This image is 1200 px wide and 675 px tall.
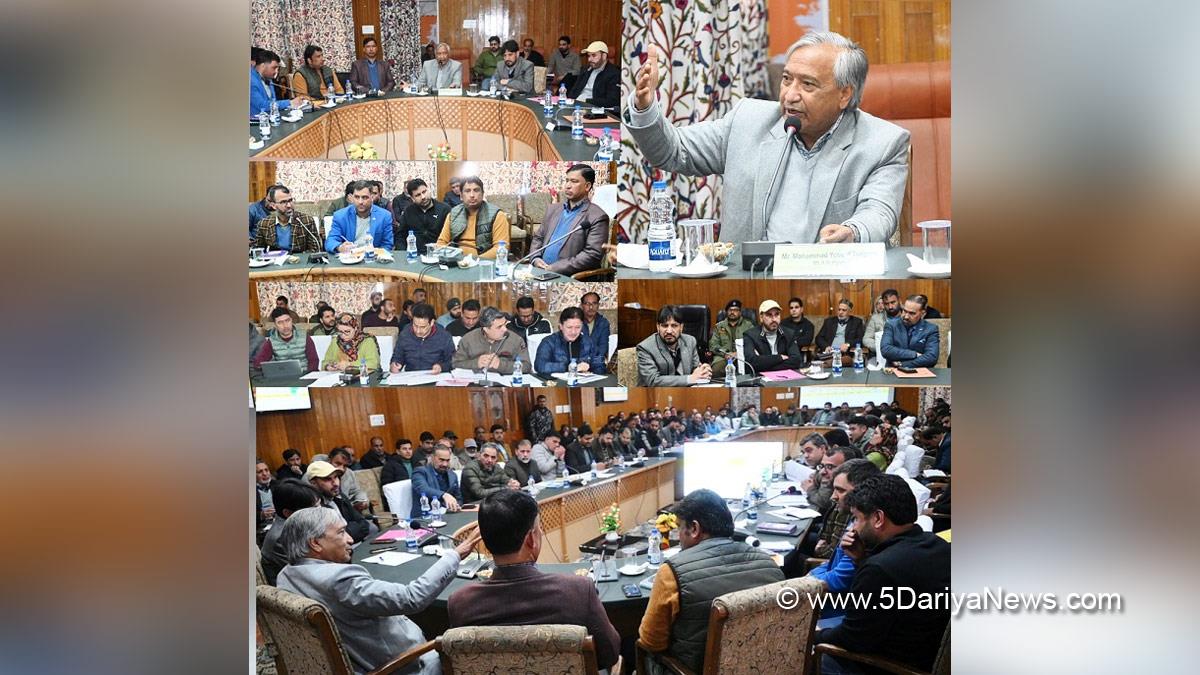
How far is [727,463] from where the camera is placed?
8.92 feet

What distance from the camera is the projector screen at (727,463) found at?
2707 millimetres

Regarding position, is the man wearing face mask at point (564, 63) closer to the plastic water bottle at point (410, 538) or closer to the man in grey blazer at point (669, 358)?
the man in grey blazer at point (669, 358)

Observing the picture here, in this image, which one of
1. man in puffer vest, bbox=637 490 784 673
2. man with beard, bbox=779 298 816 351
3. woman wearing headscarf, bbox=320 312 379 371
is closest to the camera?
man in puffer vest, bbox=637 490 784 673

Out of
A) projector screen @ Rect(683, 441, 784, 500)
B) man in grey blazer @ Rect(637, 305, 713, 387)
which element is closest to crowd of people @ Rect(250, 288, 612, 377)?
man in grey blazer @ Rect(637, 305, 713, 387)

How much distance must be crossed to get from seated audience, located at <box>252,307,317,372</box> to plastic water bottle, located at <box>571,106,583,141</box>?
0.88 m

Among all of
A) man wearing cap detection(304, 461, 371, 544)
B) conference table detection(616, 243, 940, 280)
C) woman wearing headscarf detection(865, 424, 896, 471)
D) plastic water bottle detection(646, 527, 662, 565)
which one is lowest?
plastic water bottle detection(646, 527, 662, 565)

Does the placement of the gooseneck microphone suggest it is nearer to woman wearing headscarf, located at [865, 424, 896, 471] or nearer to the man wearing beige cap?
the man wearing beige cap

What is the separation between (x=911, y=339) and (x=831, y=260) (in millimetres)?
289

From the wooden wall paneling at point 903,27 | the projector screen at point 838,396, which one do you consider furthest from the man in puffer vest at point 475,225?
the wooden wall paneling at point 903,27

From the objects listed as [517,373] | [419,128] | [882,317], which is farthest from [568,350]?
[882,317]

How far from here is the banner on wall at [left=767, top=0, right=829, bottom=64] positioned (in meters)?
2.63
